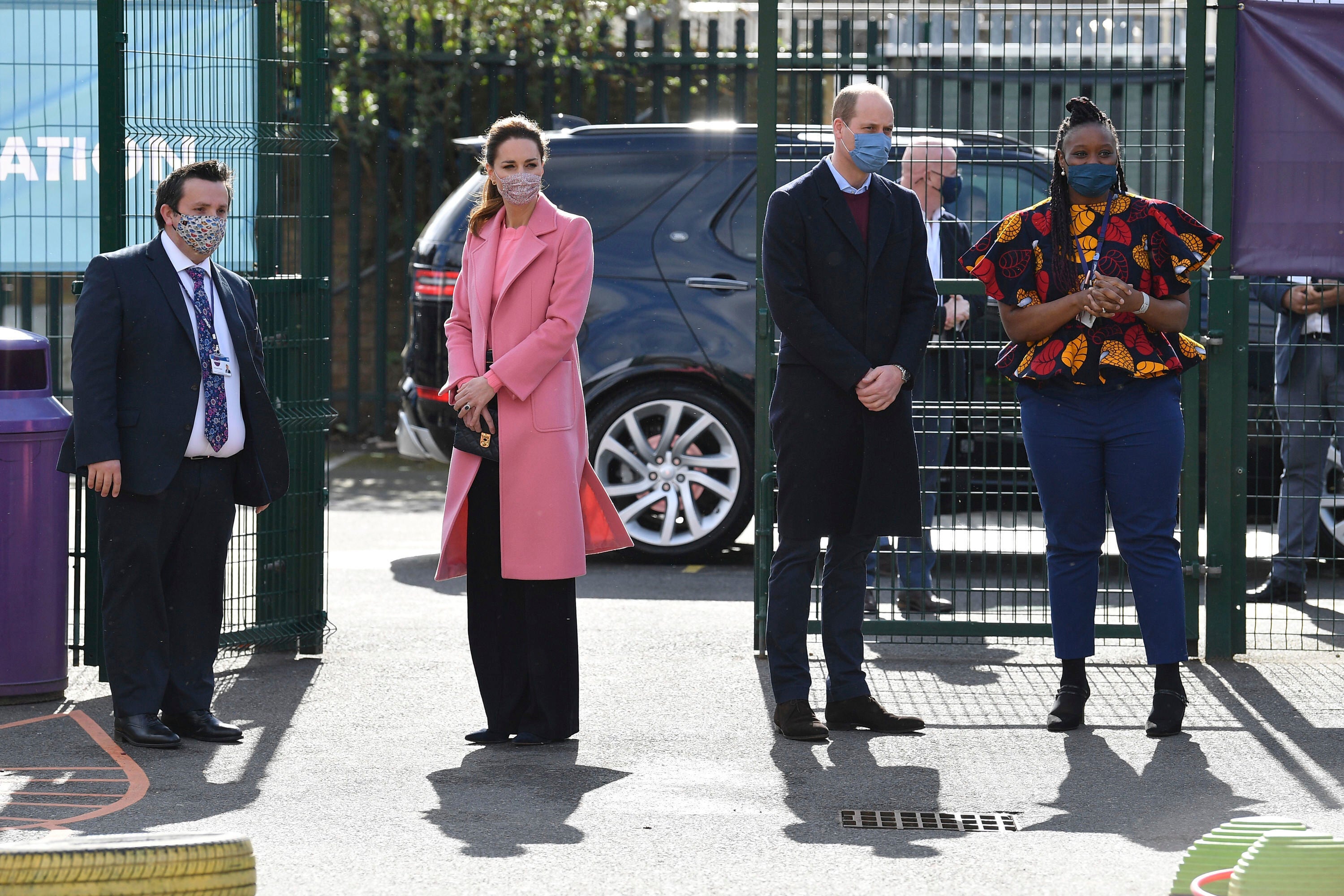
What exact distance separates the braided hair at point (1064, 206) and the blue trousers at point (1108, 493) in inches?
13.0

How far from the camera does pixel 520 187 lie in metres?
5.65

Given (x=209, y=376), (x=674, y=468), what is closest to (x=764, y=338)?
(x=209, y=376)

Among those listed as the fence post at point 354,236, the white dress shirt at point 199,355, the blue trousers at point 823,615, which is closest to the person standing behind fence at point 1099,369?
the blue trousers at point 823,615

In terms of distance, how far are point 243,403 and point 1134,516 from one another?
2.73 metres

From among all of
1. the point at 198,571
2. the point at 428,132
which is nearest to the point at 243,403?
the point at 198,571

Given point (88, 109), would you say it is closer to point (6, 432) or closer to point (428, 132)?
point (6, 432)

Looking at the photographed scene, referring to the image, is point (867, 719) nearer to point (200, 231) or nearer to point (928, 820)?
point (928, 820)

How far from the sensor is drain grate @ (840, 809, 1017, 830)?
477cm

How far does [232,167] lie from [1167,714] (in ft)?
12.2

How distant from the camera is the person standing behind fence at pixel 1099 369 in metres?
5.71

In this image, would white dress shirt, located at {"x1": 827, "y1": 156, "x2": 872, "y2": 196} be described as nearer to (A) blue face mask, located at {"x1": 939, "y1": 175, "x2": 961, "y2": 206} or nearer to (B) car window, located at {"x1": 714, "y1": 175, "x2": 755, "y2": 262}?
(A) blue face mask, located at {"x1": 939, "y1": 175, "x2": 961, "y2": 206}

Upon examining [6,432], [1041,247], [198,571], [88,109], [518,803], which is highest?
[88,109]

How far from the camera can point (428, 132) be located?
14031 millimetres

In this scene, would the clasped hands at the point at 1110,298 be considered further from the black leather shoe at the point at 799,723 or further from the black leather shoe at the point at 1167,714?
the black leather shoe at the point at 799,723
